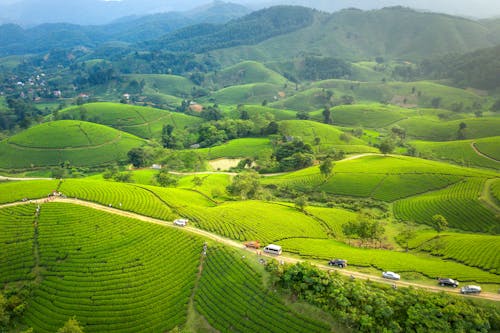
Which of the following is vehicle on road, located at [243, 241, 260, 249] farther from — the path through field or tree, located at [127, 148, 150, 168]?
tree, located at [127, 148, 150, 168]

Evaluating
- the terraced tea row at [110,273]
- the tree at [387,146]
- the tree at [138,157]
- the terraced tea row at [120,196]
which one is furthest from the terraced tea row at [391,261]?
the tree at [138,157]

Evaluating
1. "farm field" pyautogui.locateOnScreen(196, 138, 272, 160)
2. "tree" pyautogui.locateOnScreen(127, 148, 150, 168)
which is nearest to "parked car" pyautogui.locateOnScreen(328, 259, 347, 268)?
"farm field" pyautogui.locateOnScreen(196, 138, 272, 160)

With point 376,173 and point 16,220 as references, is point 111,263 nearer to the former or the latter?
point 16,220

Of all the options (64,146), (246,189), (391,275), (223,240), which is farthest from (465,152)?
(64,146)

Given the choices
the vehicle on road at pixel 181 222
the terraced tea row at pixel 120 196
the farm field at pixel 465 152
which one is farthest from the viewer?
the farm field at pixel 465 152

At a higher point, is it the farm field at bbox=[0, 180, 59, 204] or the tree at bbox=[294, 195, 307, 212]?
the farm field at bbox=[0, 180, 59, 204]

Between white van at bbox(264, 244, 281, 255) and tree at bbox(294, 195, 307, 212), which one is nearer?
white van at bbox(264, 244, 281, 255)

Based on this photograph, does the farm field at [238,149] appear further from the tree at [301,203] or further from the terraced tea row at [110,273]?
the terraced tea row at [110,273]
